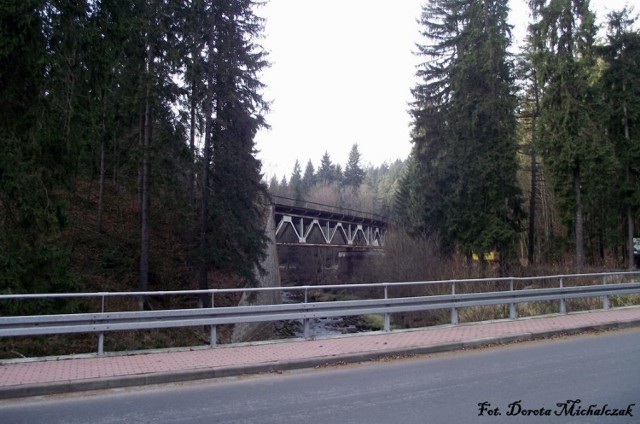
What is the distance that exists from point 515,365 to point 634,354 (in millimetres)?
2577

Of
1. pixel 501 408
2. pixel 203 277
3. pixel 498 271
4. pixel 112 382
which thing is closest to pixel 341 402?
pixel 501 408

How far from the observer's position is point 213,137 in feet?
69.1

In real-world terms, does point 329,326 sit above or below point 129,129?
below

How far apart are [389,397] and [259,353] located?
3.19 meters

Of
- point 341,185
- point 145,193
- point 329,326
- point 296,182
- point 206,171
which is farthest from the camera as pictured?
point 341,185

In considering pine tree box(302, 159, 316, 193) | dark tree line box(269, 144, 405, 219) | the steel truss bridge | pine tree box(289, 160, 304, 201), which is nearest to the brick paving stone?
the steel truss bridge

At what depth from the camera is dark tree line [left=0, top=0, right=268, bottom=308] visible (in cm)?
1048

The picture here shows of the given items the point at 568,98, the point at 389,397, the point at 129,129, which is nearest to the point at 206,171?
the point at 129,129

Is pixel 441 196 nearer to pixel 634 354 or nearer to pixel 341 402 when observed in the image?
pixel 634 354

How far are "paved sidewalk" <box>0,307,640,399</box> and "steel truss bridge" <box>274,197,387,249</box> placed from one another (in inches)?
1001

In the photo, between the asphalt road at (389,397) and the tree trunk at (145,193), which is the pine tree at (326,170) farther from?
the asphalt road at (389,397)

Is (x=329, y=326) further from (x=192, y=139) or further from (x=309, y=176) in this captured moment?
(x=309, y=176)

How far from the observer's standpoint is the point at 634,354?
9.10 metres

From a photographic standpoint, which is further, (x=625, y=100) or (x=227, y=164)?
(x=625, y=100)
